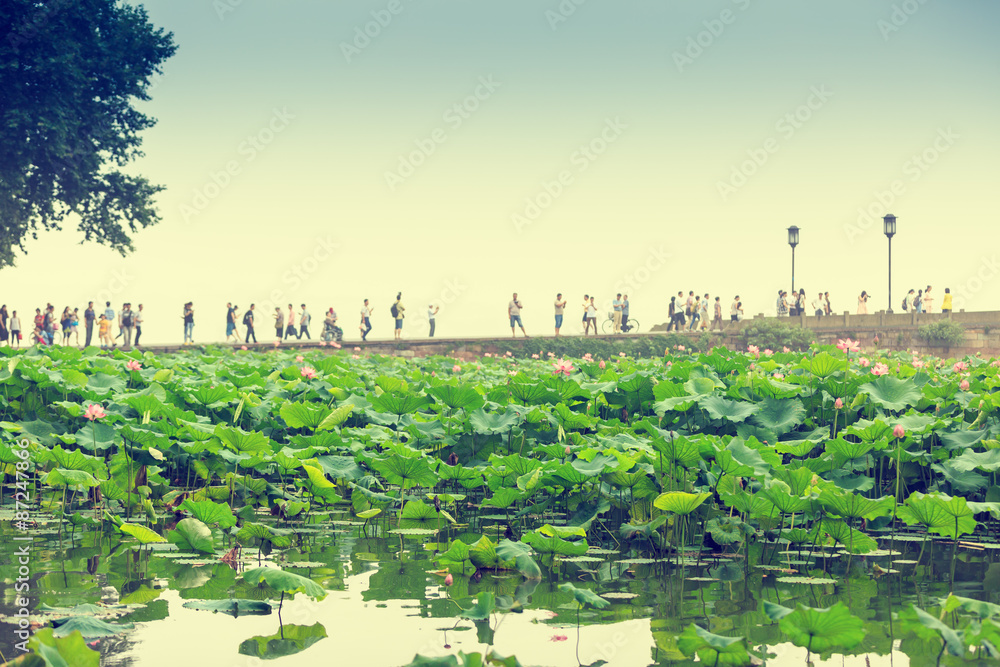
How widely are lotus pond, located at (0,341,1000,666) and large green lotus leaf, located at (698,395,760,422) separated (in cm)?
3

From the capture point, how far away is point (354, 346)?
2786 centimetres

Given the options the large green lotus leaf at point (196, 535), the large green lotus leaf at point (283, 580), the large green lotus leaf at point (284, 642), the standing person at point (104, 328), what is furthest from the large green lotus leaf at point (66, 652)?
the standing person at point (104, 328)

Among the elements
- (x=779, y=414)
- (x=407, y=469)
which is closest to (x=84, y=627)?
(x=407, y=469)

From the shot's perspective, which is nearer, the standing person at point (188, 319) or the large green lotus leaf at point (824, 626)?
the large green lotus leaf at point (824, 626)

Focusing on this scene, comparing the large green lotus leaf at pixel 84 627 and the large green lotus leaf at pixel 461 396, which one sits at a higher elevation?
the large green lotus leaf at pixel 461 396

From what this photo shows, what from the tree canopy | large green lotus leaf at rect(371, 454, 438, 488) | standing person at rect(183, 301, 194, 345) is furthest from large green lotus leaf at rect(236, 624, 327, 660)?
standing person at rect(183, 301, 194, 345)

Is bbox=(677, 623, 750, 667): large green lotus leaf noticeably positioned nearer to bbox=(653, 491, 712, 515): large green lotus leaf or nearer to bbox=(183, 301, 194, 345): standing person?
bbox=(653, 491, 712, 515): large green lotus leaf

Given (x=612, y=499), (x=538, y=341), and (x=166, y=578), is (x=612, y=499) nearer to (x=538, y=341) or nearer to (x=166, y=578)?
(x=166, y=578)

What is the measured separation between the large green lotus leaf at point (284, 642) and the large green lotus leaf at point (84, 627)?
41cm

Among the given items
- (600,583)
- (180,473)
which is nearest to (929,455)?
(600,583)

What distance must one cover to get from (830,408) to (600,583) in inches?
119

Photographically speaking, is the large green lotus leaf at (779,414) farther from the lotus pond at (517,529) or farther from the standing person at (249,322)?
the standing person at (249,322)

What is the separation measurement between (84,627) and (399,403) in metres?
4.08

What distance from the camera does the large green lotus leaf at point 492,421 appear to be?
19.1 feet
